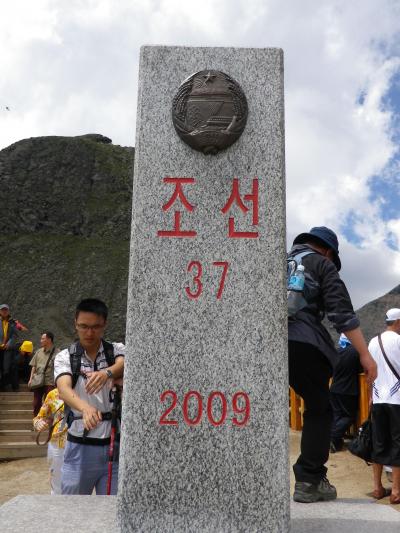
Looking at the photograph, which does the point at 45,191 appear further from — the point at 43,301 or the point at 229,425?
the point at 229,425

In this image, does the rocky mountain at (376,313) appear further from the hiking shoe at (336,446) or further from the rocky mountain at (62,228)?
the rocky mountain at (62,228)

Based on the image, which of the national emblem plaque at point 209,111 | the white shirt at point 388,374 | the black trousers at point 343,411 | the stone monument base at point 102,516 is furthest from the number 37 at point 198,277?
the black trousers at point 343,411

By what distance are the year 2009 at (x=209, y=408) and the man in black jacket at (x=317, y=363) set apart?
0.58 m

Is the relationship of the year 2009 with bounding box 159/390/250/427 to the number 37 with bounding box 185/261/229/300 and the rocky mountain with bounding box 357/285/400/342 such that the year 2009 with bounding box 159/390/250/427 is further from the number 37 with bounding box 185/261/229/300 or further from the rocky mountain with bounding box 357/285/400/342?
the rocky mountain with bounding box 357/285/400/342

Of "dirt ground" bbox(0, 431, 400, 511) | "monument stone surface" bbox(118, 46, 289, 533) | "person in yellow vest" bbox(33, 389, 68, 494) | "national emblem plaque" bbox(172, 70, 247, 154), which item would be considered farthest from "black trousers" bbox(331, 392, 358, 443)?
"national emblem plaque" bbox(172, 70, 247, 154)

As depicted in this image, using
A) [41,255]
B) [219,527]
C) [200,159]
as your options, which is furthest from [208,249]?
[41,255]

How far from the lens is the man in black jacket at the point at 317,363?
3029 mm

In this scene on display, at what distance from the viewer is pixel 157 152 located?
2826 mm

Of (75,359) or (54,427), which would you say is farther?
(54,427)

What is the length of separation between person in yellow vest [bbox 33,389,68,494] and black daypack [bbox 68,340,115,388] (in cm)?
57

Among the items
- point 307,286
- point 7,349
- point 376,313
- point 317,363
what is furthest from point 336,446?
point 7,349

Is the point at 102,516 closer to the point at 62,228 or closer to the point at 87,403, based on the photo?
the point at 87,403

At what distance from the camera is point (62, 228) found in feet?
85.6

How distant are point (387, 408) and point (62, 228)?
22769 mm
